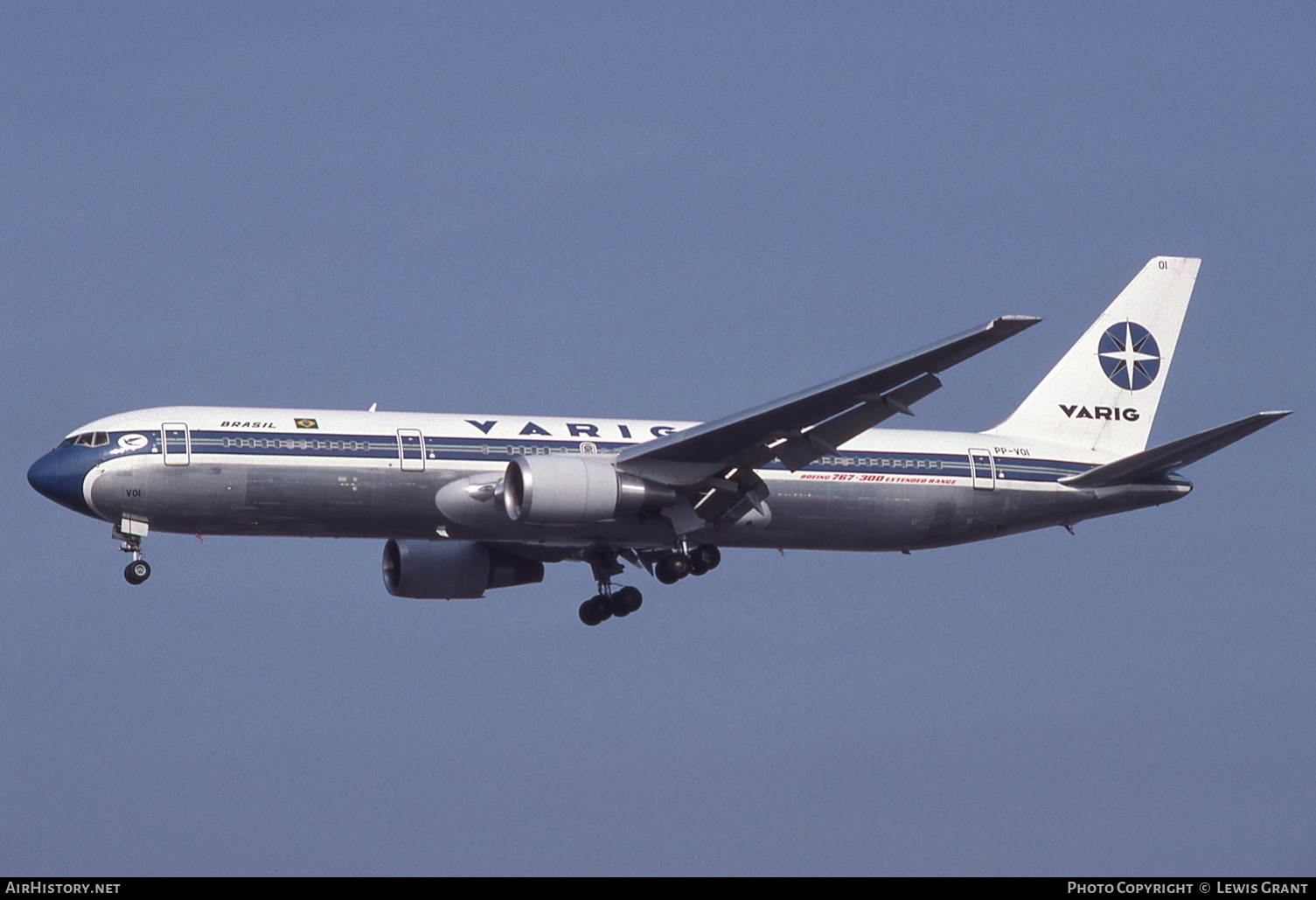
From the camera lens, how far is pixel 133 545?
4347cm

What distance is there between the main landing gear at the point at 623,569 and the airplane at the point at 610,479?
5 cm

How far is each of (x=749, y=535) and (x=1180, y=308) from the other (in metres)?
14.2

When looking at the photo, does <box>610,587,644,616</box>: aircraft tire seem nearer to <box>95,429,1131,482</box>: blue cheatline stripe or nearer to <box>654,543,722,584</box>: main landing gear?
<box>654,543,722,584</box>: main landing gear

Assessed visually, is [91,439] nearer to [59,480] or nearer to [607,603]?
[59,480]

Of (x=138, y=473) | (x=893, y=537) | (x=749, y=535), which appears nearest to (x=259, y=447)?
(x=138, y=473)

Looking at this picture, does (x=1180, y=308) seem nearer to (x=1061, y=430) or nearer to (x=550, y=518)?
(x=1061, y=430)

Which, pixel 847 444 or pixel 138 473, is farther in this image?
pixel 847 444

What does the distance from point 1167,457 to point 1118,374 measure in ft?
17.8

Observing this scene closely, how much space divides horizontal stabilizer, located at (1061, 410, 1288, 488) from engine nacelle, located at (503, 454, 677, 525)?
38.4 ft

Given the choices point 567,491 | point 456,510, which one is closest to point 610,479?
point 567,491

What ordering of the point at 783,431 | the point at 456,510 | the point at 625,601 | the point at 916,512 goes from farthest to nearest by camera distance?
the point at 625,601 < the point at 916,512 < the point at 456,510 < the point at 783,431

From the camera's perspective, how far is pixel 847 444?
4700cm

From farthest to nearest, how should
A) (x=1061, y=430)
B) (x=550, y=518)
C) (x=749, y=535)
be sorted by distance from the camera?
1. (x=1061, y=430)
2. (x=749, y=535)
3. (x=550, y=518)

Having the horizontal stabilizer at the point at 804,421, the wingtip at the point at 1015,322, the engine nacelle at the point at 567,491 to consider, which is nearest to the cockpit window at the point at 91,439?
the engine nacelle at the point at 567,491
